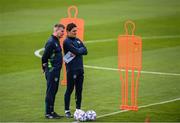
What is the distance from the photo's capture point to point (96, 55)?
101 feet

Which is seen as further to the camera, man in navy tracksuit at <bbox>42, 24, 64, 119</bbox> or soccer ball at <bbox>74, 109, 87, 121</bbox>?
man in navy tracksuit at <bbox>42, 24, 64, 119</bbox>

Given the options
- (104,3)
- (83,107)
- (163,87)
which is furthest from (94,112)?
(104,3)

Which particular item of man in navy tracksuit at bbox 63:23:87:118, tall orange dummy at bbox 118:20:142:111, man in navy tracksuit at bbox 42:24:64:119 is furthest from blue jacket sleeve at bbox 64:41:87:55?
tall orange dummy at bbox 118:20:142:111

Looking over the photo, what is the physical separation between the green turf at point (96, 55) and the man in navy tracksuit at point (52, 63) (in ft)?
1.15

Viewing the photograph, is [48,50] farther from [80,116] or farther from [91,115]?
[91,115]

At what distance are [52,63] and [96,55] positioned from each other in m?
10.5

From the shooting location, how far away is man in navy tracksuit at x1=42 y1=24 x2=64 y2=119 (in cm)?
2022

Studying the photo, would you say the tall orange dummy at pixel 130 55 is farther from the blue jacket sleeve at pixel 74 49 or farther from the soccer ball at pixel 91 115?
the soccer ball at pixel 91 115

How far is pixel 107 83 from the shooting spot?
25.3 m

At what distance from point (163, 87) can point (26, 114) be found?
527 centimetres

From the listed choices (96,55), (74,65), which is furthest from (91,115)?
(96,55)

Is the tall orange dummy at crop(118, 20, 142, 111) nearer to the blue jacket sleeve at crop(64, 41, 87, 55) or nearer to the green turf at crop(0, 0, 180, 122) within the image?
the green turf at crop(0, 0, 180, 122)

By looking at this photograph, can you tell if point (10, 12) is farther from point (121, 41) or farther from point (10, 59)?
point (121, 41)

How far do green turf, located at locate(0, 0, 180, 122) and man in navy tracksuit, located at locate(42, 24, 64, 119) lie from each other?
0.35 m
